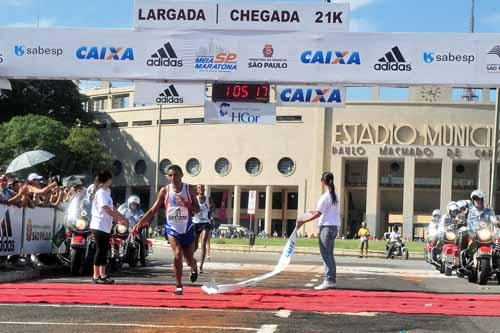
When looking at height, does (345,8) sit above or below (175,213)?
above

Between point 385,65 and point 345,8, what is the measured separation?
149cm

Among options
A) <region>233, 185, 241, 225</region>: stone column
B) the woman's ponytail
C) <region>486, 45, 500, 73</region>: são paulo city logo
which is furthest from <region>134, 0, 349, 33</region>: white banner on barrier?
<region>233, 185, 241, 225</region>: stone column

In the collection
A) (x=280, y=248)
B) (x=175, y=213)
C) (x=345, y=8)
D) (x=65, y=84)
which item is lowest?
(x=280, y=248)

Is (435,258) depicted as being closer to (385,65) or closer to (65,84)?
(385,65)

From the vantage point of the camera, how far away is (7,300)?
9.31m

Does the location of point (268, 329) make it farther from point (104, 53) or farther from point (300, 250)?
point (300, 250)

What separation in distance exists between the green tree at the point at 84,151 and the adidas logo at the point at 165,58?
5527 cm

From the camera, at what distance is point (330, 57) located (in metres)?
15.4

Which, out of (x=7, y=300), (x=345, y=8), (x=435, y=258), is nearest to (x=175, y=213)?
(x=7, y=300)

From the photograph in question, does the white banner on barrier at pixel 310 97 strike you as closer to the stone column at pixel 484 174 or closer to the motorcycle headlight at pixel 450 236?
the motorcycle headlight at pixel 450 236

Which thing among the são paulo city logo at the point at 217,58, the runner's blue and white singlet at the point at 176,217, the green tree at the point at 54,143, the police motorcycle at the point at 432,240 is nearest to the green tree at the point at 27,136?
the green tree at the point at 54,143

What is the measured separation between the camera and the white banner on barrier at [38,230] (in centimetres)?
1407

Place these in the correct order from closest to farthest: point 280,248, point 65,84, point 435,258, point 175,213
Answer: point 175,213, point 435,258, point 280,248, point 65,84

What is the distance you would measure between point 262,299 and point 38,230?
21.8 feet
